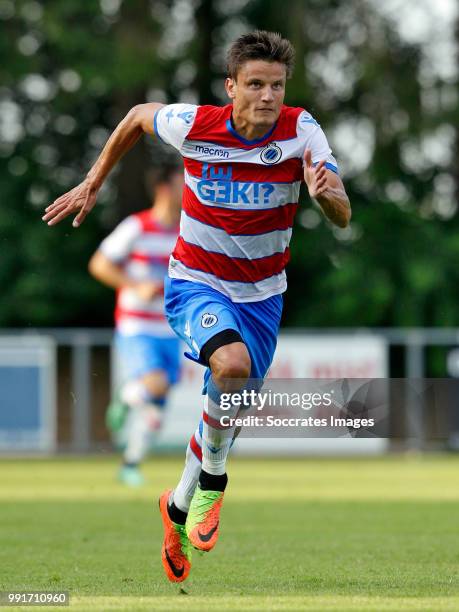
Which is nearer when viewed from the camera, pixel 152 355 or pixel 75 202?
pixel 75 202

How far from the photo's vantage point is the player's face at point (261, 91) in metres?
6.32

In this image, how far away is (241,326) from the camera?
665 cm

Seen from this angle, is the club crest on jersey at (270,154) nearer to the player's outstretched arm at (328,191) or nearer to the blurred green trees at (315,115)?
the player's outstretched arm at (328,191)

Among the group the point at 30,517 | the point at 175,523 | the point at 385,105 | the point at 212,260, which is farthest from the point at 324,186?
the point at 385,105

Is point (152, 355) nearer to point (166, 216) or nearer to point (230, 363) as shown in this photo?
point (166, 216)

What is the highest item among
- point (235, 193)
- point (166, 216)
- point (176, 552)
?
point (235, 193)

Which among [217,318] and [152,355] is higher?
[217,318]

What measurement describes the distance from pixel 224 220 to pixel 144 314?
7.46 meters

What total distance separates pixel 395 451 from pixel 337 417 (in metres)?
16.1

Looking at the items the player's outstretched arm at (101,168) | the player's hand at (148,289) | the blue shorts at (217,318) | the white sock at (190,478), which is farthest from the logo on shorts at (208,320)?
the player's hand at (148,289)

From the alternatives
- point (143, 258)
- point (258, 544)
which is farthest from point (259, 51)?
point (143, 258)

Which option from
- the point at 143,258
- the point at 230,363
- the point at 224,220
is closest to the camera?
the point at 230,363

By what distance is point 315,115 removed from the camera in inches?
966

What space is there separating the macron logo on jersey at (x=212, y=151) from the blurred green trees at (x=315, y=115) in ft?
57.8
